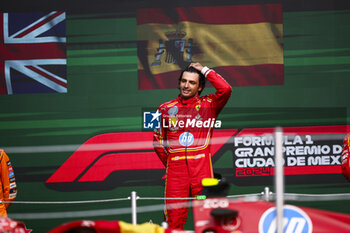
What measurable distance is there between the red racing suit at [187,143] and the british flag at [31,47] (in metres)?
1.61

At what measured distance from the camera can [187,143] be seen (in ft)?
9.68

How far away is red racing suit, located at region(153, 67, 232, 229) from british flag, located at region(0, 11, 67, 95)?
5.29 feet

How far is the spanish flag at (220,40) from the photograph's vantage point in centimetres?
406

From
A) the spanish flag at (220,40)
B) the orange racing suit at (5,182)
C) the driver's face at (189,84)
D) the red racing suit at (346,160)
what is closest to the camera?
the red racing suit at (346,160)

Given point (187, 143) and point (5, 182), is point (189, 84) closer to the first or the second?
point (187, 143)

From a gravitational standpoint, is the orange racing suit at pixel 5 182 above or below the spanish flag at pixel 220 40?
below

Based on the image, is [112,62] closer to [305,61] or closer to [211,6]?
[211,6]

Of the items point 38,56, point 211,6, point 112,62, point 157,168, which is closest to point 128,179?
point 157,168

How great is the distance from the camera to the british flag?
13.4 feet

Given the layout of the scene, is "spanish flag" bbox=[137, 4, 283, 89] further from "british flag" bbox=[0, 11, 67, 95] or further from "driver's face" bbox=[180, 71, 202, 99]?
"driver's face" bbox=[180, 71, 202, 99]

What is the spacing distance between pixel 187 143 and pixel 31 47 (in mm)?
2142

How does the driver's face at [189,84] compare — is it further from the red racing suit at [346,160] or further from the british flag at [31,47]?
the british flag at [31,47]

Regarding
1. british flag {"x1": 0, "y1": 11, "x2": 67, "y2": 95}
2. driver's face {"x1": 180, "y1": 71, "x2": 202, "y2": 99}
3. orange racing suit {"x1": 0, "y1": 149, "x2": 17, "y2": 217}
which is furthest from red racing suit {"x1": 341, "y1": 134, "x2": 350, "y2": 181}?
british flag {"x1": 0, "y1": 11, "x2": 67, "y2": 95}

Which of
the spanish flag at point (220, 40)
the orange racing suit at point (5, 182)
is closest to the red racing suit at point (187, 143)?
the spanish flag at point (220, 40)
